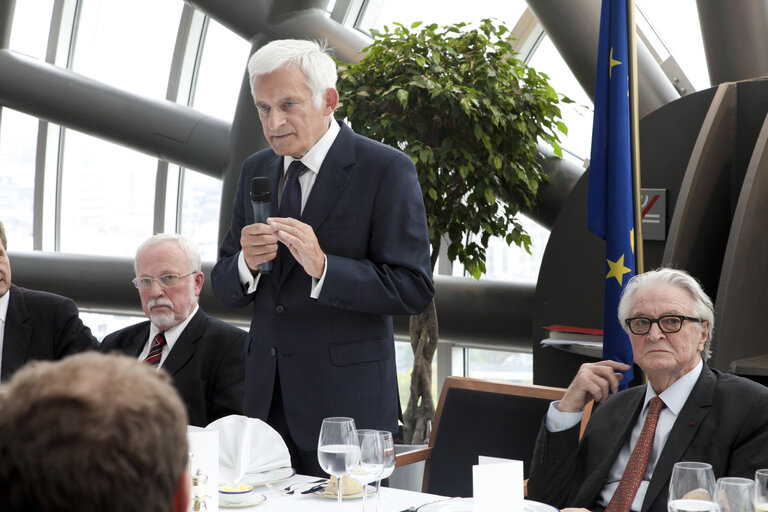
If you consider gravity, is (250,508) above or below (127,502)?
below

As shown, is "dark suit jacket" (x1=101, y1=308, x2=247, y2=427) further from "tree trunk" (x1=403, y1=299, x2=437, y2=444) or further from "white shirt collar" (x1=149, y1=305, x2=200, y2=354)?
"tree trunk" (x1=403, y1=299, x2=437, y2=444)

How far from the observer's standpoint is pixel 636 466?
2.11 metres

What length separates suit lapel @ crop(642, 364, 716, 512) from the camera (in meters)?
2.02

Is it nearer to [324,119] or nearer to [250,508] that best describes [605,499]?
[250,508]

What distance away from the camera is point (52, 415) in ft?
2.26

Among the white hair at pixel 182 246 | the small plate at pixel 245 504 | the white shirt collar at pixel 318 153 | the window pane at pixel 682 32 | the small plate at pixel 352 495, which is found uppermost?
the window pane at pixel 682 32

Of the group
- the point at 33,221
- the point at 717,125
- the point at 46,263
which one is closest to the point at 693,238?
the point at 717,125

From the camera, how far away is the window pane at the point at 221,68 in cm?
730

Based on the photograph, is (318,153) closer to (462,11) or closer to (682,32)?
(682,32)

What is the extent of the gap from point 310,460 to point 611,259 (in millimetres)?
1318

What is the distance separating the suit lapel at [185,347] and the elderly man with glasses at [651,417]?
3.68 ft

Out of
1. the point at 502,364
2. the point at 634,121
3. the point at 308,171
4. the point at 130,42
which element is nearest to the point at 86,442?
the point at 308,171

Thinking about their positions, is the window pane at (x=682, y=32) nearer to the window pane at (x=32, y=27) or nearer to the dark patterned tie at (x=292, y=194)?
the dark patterned tie at (x=292, y=194)

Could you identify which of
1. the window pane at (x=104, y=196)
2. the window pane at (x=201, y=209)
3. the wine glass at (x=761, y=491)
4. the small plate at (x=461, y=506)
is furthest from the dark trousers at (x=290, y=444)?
the window pane at (x=104, y=196)
